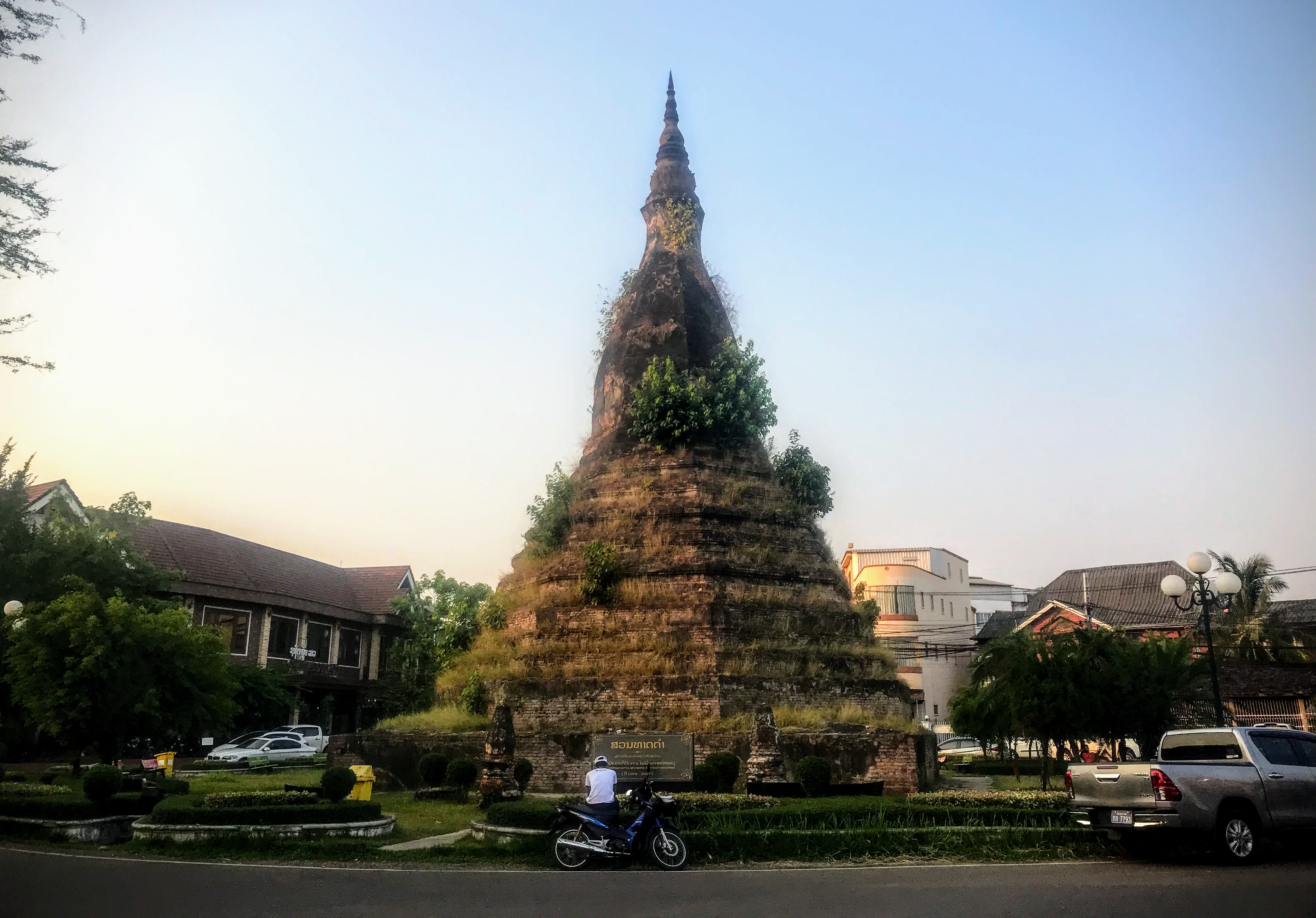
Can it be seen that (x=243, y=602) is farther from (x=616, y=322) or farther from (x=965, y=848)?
(x=965, y=848)

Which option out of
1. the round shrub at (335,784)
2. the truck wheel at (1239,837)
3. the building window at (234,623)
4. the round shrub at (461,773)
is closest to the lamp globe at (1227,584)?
the truck wheel at (1239,837)

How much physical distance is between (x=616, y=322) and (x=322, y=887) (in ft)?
55.9

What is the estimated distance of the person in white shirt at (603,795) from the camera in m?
11.3

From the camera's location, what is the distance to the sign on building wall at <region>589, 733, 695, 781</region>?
51.4 ft

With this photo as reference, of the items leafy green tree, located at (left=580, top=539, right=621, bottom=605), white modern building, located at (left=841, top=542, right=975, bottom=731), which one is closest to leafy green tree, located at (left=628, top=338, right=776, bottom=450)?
leafy green tree, located at (left=580, top=539, right=621, bottom=605)

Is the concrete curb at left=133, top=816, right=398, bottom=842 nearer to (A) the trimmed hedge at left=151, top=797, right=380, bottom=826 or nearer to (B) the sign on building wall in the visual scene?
(A) the trimmed hedge at left=151, top=797, right=380, bottom=826

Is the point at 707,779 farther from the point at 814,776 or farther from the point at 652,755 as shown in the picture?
the point at 814,776

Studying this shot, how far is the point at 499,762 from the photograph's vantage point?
1490 centimetres

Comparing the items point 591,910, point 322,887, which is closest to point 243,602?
point 322,887

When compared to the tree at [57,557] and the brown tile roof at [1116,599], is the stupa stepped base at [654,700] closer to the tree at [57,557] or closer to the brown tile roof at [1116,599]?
the tree at [57,557]

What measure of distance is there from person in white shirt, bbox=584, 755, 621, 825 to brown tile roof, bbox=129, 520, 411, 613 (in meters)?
22.9

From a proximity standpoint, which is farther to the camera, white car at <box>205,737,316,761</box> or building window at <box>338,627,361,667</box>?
building window at <box>338,627,361,667</box>

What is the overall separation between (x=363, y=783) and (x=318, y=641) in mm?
23721

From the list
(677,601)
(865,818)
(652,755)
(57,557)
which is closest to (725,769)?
(652,755)
